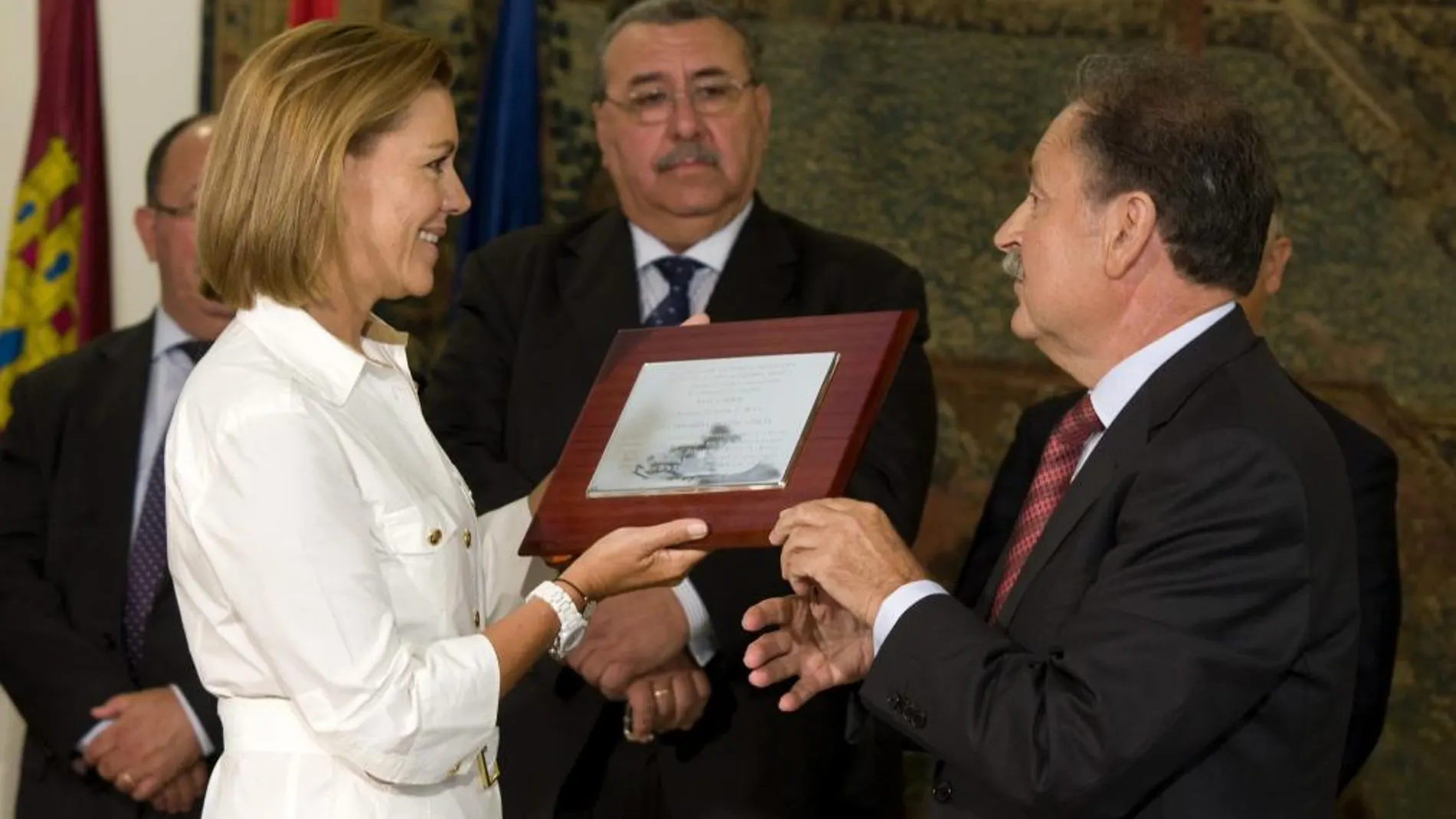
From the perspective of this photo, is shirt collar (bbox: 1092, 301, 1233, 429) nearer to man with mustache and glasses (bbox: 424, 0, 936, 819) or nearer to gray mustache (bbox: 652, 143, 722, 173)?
man with mustache and glasses (bbox: 424, 0, 936, 819)

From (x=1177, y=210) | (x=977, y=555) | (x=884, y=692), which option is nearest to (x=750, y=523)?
(x=884, y=692)

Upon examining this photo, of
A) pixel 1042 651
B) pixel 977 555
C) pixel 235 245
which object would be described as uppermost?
pixel 235 245

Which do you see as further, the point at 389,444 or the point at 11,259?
the point at 11,259

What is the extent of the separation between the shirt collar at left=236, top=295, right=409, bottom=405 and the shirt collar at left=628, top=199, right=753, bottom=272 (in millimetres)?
1485

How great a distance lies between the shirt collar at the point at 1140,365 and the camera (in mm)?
2672

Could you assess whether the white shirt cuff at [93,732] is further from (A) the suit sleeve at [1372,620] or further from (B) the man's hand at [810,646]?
(A) the suit sleeve at [1372,620]

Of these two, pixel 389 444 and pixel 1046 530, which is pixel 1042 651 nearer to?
pixel 1046 530

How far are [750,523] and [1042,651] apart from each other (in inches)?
18.3

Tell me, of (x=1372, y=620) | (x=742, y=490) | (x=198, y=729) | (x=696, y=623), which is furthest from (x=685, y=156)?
(x=1372, y=620)

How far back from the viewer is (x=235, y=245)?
8.51 feet

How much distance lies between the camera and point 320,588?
2.41 metres

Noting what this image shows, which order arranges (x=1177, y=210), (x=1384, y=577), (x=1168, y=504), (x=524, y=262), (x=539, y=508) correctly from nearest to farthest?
(x=1168, y=504)
(x=1177, y=210)
(x=539, y=508)
(x=1384, y=577)
(x=524, y=262)

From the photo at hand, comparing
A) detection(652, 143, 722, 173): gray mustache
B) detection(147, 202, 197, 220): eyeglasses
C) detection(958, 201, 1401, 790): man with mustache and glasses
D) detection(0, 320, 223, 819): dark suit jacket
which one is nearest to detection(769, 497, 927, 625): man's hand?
detection(958, 201, 1401, 790): man with mustache and glasses

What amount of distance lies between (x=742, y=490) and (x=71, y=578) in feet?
6.44
